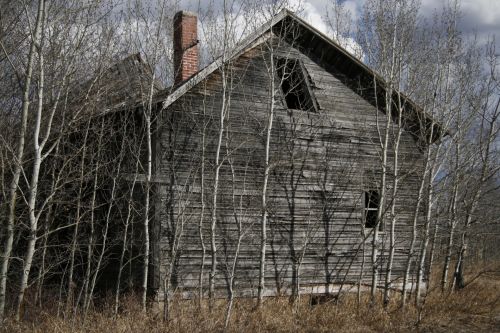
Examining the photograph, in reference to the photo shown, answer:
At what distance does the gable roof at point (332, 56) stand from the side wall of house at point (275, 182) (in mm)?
293

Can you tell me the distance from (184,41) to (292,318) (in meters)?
6.85

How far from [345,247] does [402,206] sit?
2.20 meters

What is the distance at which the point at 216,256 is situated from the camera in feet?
37.9

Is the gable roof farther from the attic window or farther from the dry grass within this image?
the dry grass

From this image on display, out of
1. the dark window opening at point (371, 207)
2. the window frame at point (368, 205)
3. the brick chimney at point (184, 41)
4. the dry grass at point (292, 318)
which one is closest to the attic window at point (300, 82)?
the brick chimney at point (184, 41)

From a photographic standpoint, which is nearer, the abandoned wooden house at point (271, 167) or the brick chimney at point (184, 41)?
the abandoned wooden house at point (271, 167)

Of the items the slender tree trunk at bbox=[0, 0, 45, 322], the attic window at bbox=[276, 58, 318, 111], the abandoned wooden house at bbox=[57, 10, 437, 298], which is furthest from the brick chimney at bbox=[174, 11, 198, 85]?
the slender tree trunk at bbox=[0, 0, 45, 322]

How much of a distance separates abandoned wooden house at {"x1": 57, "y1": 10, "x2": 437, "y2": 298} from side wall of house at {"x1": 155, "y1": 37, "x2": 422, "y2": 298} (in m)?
0.03

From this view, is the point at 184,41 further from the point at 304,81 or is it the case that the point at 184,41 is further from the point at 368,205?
the point at 368,205

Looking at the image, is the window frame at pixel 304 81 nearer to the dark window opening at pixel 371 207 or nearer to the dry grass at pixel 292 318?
the dark window opening at pixel 371 207

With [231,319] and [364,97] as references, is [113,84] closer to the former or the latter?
[231,319]

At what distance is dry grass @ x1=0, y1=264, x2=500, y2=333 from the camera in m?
8.64

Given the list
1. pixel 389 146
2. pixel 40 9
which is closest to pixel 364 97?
pixel 389 146

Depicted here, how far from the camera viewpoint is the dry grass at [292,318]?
28.3 feet
